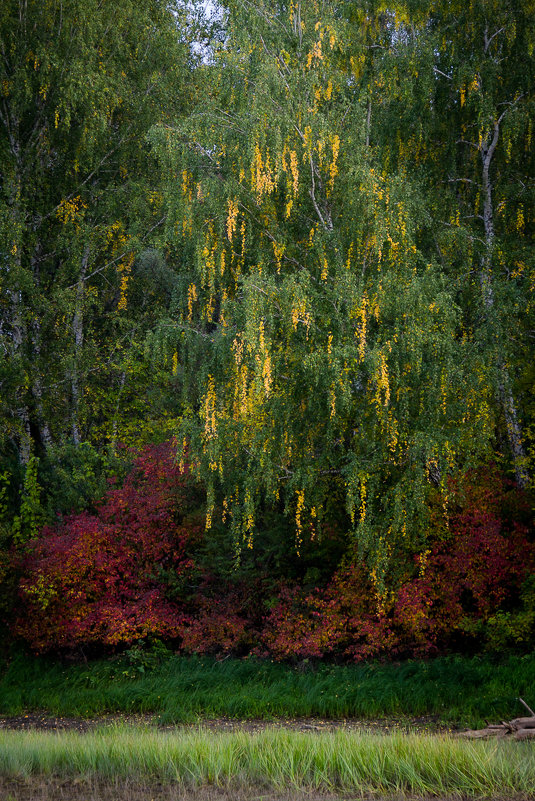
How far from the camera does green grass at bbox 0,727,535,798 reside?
223 inches

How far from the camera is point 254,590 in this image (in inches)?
476

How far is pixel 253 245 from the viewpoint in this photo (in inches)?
412

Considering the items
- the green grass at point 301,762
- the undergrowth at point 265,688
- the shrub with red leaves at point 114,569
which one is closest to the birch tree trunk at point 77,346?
the shrub with red leaves at point 114,569

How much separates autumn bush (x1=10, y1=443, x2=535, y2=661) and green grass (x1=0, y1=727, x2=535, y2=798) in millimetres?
3500

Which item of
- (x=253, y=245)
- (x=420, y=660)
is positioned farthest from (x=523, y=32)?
(x=420, y=660)

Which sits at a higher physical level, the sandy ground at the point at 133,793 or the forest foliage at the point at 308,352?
the forest foliage at the point at 308,352

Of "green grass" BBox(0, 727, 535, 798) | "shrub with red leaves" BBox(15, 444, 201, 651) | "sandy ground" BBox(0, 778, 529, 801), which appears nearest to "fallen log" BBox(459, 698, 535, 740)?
"green grass" BBox(0, 727, 535, 798)

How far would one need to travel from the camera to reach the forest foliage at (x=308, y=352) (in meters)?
9.16

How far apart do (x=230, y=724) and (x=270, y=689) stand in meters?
0.95

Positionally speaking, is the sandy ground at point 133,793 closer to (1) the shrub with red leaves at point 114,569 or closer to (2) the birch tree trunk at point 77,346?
(1) the shrub with red leaves at point 114,569

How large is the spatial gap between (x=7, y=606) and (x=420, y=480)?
23.0 ft

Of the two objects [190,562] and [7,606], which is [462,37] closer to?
[190,562]

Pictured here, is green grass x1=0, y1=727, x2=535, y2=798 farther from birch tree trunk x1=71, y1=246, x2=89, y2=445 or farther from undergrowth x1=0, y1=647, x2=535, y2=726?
birch tree trunk x1=71, y1=246, x2=89, y2=445

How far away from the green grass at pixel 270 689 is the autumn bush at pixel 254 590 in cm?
33
